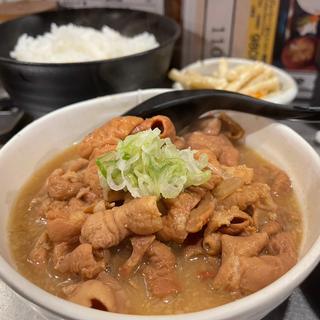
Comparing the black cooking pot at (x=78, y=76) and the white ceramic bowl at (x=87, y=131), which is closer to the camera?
the white ceramic bowl at (x=87, y=131)

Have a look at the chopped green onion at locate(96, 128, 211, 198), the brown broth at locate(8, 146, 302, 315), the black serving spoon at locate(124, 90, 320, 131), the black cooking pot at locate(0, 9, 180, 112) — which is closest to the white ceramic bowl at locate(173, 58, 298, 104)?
the black cooking pot at locate(0, 9, 180, 112)

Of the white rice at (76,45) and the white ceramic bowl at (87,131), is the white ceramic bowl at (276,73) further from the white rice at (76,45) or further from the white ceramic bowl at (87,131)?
the white ceramic bowl at (87,131)

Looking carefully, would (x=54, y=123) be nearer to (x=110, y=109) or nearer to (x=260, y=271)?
(x=110, y=109)

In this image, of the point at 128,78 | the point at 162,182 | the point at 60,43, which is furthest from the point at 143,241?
the point at 60,43

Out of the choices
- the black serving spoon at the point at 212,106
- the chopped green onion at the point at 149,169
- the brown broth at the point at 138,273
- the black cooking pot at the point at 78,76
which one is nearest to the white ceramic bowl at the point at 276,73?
the black cooking pot at the point at 78,76

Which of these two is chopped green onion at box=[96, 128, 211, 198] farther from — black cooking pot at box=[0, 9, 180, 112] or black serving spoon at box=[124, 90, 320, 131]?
black cooking pot at box=[0, 9, 180, 112]

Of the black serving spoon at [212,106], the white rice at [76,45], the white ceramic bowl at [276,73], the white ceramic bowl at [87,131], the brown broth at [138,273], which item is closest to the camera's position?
the white ceramic bowl at [87,131]
